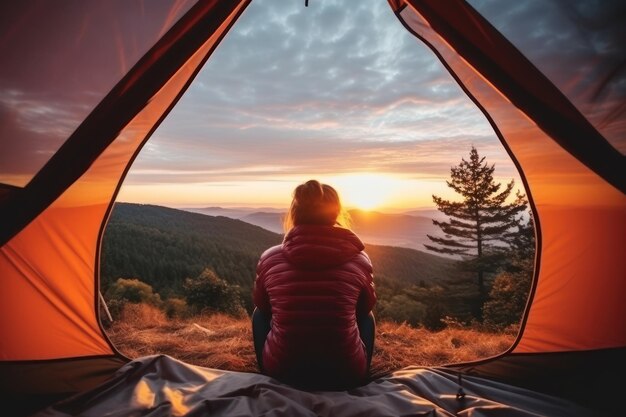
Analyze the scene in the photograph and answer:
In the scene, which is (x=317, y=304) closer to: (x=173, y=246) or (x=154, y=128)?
(x=154, y=128)

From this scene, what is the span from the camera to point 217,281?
13.4 meters

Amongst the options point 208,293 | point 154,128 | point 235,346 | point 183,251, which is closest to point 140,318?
point 235,346

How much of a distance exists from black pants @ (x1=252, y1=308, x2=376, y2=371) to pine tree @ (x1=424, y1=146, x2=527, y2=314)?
2284 cm

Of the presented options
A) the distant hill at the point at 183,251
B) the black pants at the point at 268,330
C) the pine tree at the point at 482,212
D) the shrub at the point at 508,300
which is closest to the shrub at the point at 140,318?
the black pants at the point at 268,330

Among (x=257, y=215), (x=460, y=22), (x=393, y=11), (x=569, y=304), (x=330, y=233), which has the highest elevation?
(x=257, y=215)

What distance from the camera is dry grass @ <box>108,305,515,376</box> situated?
377 centimetres

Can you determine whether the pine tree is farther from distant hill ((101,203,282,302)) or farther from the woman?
the woman

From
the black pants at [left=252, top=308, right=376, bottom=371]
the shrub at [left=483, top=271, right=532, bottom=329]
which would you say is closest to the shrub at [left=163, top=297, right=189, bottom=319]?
the black pants at [left=252, top=308, right=376, bottom=371]

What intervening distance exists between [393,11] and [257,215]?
5172cm

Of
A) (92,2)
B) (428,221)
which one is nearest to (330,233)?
(92,2)

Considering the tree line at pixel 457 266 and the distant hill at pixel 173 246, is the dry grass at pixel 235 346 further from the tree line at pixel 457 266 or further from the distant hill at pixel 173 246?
the distant hill at pixel 173 246

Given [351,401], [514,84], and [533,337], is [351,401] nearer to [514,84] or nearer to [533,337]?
[533,337]

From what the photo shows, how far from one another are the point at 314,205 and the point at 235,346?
270 cm

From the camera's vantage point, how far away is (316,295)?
1953mm
